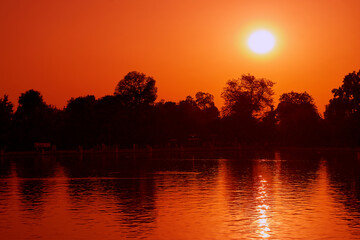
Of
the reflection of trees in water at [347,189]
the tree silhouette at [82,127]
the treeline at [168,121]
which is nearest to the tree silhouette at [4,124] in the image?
the treeline at [168,121]

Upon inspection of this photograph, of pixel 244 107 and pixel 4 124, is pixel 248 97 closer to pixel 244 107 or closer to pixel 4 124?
pixel 244 107

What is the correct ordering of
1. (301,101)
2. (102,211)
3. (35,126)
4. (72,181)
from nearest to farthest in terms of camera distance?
1. (102,211)
2. (72,181)
3. (35,126)
4. (301,101)

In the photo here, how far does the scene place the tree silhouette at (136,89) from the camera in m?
114

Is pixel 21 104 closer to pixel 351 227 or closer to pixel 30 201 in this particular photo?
pixel 30 201

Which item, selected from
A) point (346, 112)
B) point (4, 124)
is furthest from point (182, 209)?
point (346, 112)

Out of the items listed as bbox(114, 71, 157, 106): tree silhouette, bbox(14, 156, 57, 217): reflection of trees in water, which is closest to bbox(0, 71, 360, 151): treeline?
bbox(114, 71, 157, 106): tree silhouette

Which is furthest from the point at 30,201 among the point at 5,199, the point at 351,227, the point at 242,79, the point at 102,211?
the point at 242,79

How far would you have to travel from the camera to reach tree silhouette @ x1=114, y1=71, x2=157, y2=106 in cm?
11431

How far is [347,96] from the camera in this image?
96.2m

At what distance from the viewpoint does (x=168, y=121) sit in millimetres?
109188

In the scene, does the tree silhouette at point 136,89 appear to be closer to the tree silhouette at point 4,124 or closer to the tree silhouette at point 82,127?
the tree silhouette at point 82,127

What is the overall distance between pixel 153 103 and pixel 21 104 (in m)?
27.1

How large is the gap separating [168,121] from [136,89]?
11.1m

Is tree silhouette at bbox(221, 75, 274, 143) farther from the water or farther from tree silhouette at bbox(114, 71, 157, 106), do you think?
the water
